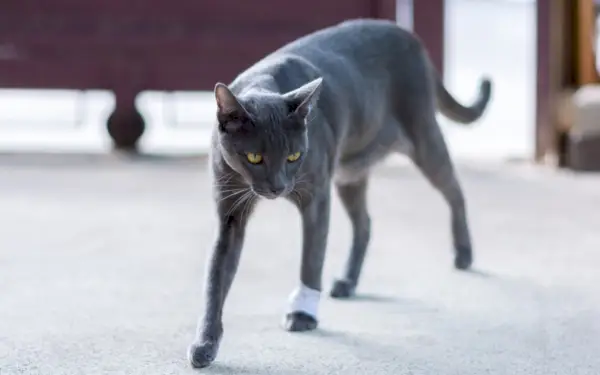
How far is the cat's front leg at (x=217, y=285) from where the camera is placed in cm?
124

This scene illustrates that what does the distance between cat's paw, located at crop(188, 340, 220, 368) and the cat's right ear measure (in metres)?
0.30

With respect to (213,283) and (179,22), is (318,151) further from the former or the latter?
(179,22)

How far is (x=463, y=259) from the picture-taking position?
6.28ft

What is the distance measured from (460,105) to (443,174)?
0.23m

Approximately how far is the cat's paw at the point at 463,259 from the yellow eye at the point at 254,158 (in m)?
0.78

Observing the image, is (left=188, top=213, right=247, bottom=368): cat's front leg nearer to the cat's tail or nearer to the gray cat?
the gray cat

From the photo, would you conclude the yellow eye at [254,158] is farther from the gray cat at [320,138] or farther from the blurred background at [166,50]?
the blurred background at [166,50]

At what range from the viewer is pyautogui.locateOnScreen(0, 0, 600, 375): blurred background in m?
1.34

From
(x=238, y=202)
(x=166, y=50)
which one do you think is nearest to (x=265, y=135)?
(x=238, y=202)

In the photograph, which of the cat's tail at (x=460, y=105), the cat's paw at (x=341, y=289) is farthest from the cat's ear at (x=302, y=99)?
the cat's tail at (x=460, y=105)

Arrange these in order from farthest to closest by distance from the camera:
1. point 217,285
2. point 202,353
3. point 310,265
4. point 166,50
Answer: point 166,50 → point 310,265 → point 217,285 → point 202,353

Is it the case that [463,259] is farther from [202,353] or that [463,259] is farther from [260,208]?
[260,208]

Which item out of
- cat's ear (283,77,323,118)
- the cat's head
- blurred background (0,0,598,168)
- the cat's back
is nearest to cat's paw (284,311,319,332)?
the cat's head

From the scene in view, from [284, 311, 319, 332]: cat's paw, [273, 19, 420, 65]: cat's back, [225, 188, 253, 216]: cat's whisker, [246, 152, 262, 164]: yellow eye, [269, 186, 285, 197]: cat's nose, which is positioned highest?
[273, 19, 420, 65]: cat's back
